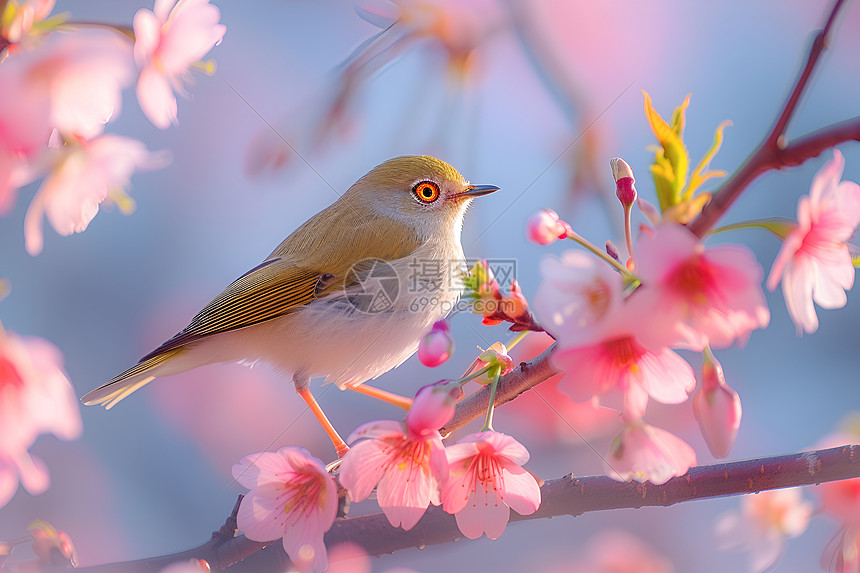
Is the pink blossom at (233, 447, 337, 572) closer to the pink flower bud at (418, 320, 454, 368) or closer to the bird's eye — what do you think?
the pink flower bud at (418, 320, 454, 368)

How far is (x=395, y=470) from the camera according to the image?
4.04 feet

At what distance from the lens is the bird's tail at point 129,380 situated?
204 cm

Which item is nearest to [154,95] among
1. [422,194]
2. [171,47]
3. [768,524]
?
Answer: [171,47]

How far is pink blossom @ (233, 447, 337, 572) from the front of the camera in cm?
131

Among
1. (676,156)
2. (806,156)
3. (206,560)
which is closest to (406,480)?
(206,560)

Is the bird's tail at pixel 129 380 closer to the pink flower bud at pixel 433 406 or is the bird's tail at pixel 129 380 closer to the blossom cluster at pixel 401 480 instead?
the blossom cluster at pixel 401 480

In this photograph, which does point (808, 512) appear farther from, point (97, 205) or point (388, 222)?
point (97, 205)

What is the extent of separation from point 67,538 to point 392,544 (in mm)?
724

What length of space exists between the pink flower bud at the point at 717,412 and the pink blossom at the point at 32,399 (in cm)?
100

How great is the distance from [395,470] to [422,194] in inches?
64.6

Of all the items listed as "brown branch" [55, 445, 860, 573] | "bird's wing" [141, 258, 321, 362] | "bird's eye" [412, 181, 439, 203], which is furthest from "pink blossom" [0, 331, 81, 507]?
"bird's eye" [412, 181, 439, 203]

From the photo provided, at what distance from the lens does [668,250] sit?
33.2 inches

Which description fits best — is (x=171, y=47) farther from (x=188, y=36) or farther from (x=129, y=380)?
(x=129, y=380)

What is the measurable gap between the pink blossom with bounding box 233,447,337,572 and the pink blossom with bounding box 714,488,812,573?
1193 mm
